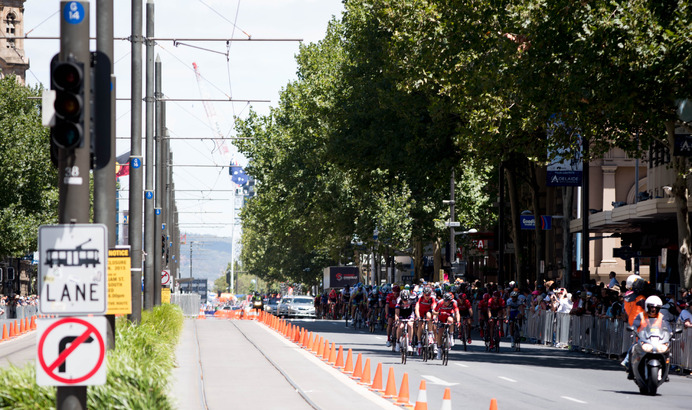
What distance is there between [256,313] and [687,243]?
141 feet

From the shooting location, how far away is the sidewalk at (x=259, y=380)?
17.2m

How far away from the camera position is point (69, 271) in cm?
863

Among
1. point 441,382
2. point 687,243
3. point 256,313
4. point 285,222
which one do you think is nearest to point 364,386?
point 441,382

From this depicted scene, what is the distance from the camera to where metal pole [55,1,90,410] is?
28.7 ft

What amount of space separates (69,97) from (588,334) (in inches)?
979

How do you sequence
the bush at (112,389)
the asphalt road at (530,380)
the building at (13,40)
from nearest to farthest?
the bush at (112,389)
the asphalt road at (530,380)
the building at (13,40)

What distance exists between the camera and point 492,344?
3120 centimetres

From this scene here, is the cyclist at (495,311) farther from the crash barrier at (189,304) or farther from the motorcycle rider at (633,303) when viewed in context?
the crash barrier at (189,304)

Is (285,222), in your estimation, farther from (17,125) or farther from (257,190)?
(17,125)

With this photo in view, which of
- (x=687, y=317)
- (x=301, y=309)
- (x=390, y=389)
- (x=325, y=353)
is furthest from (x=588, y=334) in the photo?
(x=301, y=309)

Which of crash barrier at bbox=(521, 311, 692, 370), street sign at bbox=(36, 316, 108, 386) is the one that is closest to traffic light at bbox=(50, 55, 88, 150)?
street sign at bbox=(36, 316, 108, 386)

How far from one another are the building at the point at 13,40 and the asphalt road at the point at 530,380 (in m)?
69.5

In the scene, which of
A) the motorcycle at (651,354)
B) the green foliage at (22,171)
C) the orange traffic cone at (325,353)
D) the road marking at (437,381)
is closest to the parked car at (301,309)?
the green foliage at (22,171)

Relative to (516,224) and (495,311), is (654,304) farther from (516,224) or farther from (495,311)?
(516,224)
